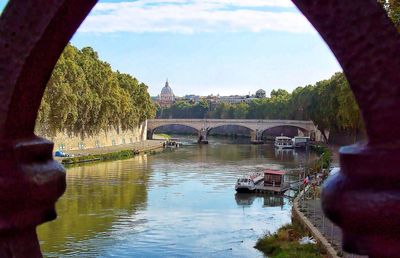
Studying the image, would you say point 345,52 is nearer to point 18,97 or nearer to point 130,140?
point 18,97

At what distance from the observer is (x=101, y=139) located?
4712 centimetres

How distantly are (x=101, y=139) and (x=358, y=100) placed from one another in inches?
1844

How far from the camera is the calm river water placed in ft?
50.4

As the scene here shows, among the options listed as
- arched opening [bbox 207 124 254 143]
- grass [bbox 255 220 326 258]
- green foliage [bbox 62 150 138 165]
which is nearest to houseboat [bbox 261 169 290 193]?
grass [bbox 255 220 326 258]

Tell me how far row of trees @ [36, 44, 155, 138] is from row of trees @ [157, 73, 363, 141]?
15.6 m

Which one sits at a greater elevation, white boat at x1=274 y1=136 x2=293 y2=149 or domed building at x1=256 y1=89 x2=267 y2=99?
domed building at x1=256 y1=89 x2=267 y2=99

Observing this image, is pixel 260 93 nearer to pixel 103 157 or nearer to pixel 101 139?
pixel 101 139

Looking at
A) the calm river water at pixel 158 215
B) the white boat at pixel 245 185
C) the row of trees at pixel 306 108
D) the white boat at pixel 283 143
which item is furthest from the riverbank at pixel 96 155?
the row of trees at pixel 306 108

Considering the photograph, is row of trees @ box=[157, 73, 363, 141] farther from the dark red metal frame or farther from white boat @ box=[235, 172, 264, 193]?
the dark red metal frame

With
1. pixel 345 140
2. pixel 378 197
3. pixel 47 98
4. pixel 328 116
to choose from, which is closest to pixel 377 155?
pixel 378 197

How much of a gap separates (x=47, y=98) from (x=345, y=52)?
3273 centimetres

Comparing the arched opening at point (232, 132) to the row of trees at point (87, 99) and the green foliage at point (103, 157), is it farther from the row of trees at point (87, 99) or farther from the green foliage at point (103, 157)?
the green foliage at point (103, 157)

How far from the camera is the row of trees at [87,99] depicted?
109ft

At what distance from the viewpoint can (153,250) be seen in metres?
14.9
